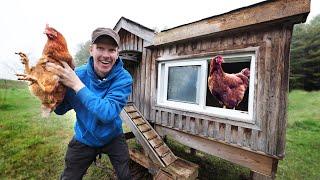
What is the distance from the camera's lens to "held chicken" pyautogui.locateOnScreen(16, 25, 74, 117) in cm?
178

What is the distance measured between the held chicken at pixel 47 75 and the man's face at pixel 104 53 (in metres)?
0.39

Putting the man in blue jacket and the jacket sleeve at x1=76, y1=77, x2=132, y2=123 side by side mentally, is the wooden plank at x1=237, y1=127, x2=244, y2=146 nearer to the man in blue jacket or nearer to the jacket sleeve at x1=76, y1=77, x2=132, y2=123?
the man in blue jacket

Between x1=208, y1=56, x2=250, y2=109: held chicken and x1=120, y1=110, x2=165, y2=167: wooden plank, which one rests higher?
x1=208, y1=56, x2=250, y2=109: held chicken

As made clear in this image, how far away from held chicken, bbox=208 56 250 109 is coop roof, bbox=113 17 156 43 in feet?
6.86

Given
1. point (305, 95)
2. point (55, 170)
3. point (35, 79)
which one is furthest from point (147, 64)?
point (305, 95)

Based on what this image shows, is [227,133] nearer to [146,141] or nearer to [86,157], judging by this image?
[146,141]

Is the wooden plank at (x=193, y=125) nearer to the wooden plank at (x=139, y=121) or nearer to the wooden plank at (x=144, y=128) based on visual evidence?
the wooden plank at (x=144, y=128)

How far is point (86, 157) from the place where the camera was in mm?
2457

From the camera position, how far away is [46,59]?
1.84 meters

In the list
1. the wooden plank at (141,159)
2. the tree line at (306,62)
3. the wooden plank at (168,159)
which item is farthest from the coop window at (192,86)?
the tree line at (306,62)

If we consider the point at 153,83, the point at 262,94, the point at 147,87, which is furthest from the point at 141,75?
the point at 262,94

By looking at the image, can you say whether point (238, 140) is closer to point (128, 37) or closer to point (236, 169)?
point (236, 169)

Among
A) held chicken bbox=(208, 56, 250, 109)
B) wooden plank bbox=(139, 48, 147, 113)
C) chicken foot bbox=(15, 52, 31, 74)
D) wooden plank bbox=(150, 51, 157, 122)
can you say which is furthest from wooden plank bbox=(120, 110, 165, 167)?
chicken foot bbox=(15, 52, 31, 74)

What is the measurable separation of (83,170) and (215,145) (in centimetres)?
298
